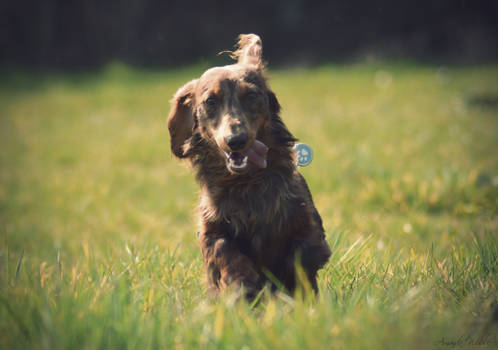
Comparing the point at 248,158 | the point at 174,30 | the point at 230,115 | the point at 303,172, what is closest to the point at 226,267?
the point at 248,158

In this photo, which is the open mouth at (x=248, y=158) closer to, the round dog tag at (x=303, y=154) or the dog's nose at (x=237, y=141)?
the dog's nose at (x=237, y=141)

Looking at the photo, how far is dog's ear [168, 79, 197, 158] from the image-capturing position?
2567 millimetres

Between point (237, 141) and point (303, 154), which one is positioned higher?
point (237, 141)

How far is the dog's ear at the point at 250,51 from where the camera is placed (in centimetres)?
264

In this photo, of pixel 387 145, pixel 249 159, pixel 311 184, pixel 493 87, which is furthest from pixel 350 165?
pixel 493 87

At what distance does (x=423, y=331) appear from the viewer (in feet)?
5.48

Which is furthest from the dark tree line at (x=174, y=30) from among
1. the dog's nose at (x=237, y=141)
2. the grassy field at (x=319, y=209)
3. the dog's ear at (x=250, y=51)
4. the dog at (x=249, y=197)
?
the dog's nose at (x=237, y=141)

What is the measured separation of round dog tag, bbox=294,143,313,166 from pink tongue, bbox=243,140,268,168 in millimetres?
305

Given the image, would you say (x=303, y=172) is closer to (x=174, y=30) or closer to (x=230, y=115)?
(x=230, y=115)

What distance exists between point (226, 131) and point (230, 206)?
39 cm

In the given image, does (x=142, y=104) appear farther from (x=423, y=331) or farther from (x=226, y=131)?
(x=423, y=331)

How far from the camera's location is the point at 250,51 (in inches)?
107

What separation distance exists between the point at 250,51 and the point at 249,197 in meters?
0.97

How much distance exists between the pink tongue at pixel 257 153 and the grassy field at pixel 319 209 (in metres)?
0.63
